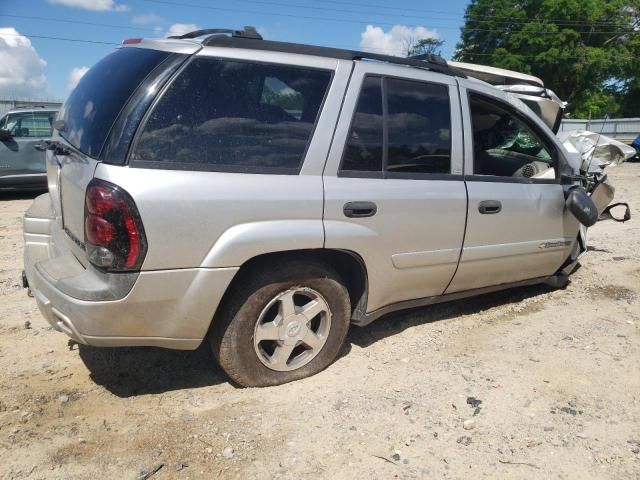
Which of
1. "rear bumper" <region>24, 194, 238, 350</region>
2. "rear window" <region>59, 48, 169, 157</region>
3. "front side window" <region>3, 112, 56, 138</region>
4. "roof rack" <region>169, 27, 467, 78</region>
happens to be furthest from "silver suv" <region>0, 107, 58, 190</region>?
"rear bumper" <region>24, 194, 238, 350</region>

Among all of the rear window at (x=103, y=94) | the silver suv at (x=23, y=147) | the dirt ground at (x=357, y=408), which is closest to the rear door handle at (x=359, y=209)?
the dirt ground at (x=357, y=408)

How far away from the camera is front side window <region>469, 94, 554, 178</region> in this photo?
3867mm

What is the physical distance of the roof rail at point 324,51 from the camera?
2797 millimetres

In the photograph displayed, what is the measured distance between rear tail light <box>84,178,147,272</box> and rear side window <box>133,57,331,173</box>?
8.3 inches

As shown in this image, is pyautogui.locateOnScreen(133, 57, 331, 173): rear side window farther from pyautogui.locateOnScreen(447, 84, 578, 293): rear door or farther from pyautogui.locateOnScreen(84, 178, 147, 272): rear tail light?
pyautogui.locateOnScreen(447, 84, 578, 293): rear door

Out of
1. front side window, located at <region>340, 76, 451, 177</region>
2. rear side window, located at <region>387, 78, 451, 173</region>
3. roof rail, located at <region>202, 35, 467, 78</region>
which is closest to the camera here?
roof rail, located at <region>202, 35, 467, 78</region>

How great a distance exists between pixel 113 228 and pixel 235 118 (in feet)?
2.65

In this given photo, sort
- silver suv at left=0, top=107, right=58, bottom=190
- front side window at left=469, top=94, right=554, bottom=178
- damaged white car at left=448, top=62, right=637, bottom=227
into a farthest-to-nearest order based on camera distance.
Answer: silver suv at left=0, top=107, right=58, bottom=190 → damaged white car at left=448, top=62, right=637, bottom=227 → front side window at left=469, top=94, right=554, bottom=178

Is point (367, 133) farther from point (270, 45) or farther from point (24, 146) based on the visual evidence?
point (24, 146)

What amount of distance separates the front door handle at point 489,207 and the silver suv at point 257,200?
0.04 ft

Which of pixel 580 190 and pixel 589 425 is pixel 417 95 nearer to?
pixel 580 190

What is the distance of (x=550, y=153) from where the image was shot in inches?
170

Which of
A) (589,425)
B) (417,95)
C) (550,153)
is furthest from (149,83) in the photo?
(550,153)

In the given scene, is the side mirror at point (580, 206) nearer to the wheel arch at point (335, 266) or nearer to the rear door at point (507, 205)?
the rear door at point (507, 205)
